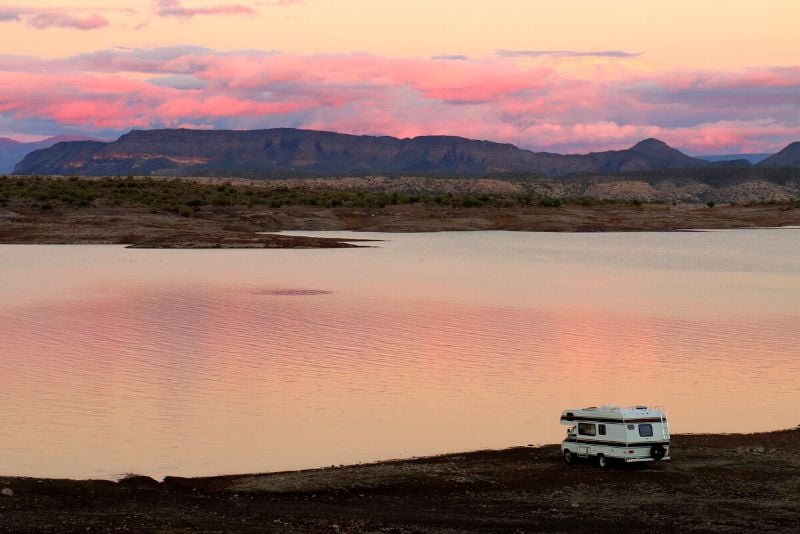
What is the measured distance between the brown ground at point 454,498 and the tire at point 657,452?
0.69 ft

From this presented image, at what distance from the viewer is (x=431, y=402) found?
95.1 feet

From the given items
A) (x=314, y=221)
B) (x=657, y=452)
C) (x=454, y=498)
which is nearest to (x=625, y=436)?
(x=657, y=452)

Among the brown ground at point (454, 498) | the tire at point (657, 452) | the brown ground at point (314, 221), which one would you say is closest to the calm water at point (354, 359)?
the brown ground at point (454, 498)

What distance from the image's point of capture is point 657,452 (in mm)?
21734

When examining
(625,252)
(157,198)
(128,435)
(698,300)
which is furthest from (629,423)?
(157,198)

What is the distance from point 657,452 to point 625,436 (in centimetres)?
74

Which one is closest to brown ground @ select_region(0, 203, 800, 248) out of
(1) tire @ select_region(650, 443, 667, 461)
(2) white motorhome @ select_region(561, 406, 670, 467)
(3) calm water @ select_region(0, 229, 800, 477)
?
(3) calm water @ select_region(0, 229, 800, 477)

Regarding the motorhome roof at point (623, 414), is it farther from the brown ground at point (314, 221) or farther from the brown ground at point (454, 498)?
the brown ground at point (314, 221)

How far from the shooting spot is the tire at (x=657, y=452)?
2170 cm

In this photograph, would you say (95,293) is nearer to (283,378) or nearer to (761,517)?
(283,378)

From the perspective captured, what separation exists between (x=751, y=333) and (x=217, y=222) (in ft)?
239

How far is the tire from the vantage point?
71.2 ft

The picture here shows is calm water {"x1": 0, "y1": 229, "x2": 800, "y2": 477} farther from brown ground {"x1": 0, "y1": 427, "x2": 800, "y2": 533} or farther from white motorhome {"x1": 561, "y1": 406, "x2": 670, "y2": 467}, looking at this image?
white motorhome {"x1": 561, "y1": 406, "x2": 670, "y2": 467}

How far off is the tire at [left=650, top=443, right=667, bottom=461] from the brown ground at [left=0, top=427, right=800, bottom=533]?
0.21 m
